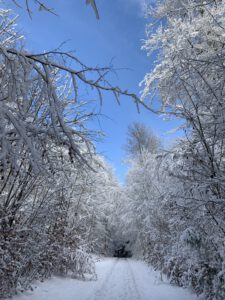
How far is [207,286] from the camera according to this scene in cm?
659

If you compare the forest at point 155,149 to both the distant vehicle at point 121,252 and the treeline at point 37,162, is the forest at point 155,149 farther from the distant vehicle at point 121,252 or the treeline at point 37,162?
the distant vehicle at point 121,252

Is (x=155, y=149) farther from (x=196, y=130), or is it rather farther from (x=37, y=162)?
(x=37, y=162)

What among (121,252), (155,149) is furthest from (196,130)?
(121,252)

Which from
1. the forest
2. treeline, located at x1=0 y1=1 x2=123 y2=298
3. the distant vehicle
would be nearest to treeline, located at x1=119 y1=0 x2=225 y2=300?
the forest

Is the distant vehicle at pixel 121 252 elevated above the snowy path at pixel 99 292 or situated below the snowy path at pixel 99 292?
above

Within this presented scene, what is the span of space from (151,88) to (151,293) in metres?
5.74

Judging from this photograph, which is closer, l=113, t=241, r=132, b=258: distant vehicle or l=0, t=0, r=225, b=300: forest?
l=0, t=0, r=225, b=300: forest

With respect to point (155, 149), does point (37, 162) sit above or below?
below

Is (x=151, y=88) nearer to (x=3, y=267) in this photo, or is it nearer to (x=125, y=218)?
(x=3, y=267)

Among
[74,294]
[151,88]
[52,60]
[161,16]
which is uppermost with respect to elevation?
[161,16]

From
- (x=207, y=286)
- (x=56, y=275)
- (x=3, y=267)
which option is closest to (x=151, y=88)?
(x=207, y=286)

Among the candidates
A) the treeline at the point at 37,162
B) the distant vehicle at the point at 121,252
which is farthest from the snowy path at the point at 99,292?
the distant vehicle at the point at 121,252

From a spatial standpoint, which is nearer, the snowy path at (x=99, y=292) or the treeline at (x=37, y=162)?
the treeline at (x=37, y=162)

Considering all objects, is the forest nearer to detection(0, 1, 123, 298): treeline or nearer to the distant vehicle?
detection(0, 1, 123, 298): treeline
